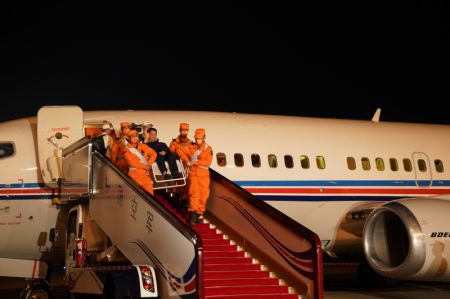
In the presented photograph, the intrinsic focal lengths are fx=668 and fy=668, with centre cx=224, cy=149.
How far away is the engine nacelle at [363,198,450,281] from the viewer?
10703 millimetres

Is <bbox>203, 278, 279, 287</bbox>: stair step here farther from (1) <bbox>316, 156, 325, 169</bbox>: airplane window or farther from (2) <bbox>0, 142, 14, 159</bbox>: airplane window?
(1) <bbox>316, 156, 325, 169</bbox>: airplane window

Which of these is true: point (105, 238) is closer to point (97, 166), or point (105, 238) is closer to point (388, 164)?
point (97, 166)

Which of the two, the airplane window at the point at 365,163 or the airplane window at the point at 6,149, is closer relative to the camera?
the airplane window at the point at 6,149

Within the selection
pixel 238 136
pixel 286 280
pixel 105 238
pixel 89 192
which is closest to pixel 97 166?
pixel 89 192

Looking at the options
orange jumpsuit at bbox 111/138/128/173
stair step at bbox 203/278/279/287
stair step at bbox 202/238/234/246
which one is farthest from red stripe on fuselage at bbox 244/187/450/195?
stair step at bbox 203/278/279/287

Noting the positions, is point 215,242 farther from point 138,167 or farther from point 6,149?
point 6,149

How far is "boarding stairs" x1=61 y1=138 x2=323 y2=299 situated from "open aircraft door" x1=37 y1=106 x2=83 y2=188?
117 cm

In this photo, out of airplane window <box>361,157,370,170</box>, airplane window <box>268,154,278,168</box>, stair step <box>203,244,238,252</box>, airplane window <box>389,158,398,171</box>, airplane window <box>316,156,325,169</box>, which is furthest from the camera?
airplane window <box>389,158,398,171</box>

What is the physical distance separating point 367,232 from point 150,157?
4.30 meters

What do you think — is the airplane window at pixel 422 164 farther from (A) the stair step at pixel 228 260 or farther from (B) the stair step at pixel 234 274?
(B) the stair step at pixel 234 274

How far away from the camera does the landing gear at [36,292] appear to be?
11.3 metres

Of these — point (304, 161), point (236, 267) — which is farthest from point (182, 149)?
point (304, 161)

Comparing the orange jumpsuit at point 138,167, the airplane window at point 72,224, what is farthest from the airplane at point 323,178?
the orange jumpsuit at point 138,167

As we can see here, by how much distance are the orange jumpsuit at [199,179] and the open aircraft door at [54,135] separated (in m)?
3.01
